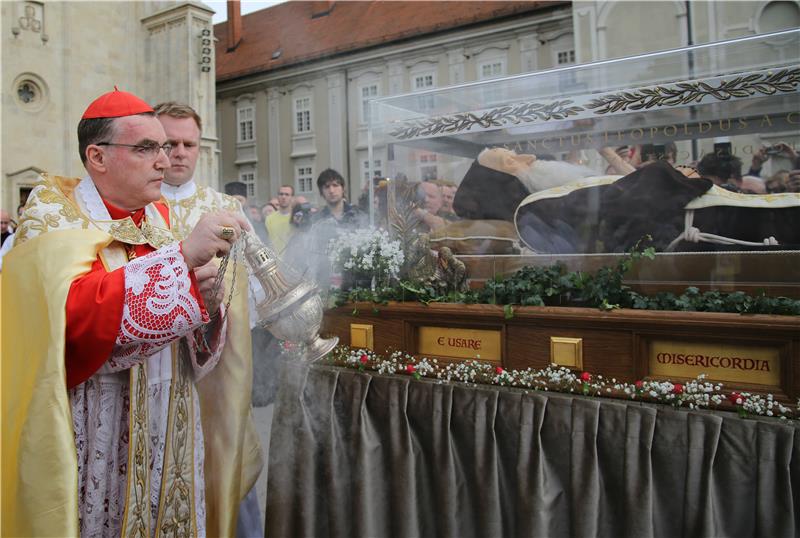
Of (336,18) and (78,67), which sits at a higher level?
(78,67)

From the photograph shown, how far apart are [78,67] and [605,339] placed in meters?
12.7

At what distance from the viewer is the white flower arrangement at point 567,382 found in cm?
186

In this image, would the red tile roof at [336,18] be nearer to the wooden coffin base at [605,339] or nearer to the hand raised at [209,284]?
the wooden coffin base at [605,339]

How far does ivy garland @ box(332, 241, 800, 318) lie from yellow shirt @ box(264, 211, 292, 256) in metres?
1.63

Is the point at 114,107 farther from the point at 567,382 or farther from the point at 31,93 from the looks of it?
the point at 31,93

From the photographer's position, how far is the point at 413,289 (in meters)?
2.61

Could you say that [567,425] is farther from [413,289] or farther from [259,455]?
[259,455]

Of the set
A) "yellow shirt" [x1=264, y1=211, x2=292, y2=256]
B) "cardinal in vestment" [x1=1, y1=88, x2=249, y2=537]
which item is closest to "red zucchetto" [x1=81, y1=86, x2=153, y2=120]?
"cardinal in vestment" [x1=1, y1=88, x2=249, y2=537]

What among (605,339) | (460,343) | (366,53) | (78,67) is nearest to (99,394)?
(460,343)

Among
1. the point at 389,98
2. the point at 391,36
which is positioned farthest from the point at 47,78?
the point at 389,98

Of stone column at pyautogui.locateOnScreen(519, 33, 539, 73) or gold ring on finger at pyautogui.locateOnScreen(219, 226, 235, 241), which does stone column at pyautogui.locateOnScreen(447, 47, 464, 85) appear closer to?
stone column at pyautogui.locateOnScreen(519, 33, 539, 73)

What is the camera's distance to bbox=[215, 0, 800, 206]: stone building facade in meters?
9.23

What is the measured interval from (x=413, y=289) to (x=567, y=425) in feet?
2.89

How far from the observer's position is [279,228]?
4730 mm
